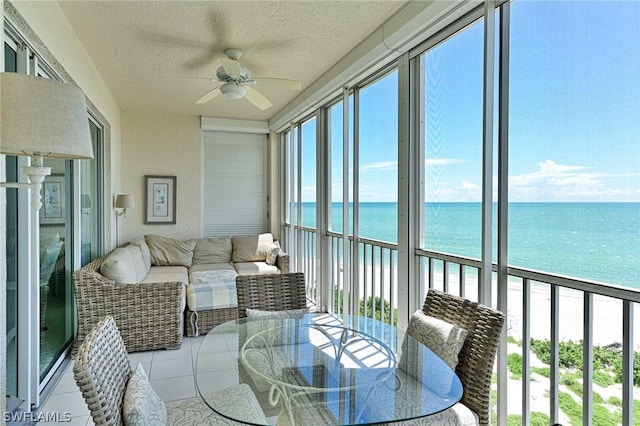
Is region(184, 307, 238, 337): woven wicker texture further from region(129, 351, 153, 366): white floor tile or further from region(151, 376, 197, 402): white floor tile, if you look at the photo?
region(151, 376, 197, 402): white floor tile

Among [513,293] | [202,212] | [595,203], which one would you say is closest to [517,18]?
[595,203]

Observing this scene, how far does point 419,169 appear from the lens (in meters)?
2.83

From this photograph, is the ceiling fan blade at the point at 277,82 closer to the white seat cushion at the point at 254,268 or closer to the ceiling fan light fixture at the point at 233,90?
the ceiling fan light fixture at the point at 233,90

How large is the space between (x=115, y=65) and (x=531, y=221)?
377cm

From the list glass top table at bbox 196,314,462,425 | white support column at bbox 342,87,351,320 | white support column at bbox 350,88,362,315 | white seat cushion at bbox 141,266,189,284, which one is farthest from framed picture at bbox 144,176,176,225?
glass top table at bbox 196,314,462,425

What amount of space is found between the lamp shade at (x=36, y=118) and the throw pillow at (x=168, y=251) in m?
4.34

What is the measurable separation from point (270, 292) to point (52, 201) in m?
1.73

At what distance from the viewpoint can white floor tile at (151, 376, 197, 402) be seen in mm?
2609

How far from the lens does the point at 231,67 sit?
285cm

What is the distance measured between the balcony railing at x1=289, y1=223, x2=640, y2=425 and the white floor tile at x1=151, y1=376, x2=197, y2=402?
188 cm

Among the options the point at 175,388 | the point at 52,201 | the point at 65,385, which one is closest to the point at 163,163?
the point at 52,201

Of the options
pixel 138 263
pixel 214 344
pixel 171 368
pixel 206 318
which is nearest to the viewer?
pixel 214 344

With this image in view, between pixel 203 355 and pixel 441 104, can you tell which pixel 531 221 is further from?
pixel 203 355

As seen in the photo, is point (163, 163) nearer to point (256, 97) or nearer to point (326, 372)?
point (256, 97)
